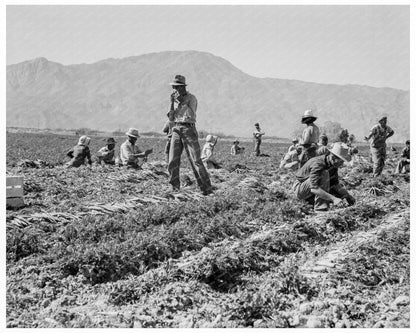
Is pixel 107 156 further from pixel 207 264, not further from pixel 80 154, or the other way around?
pixel 207 264

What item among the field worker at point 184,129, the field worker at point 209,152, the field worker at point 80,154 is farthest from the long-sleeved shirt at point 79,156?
the field worker at point 184,129

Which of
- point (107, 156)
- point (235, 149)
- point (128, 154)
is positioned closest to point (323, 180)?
point (128, 154)

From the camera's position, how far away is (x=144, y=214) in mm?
7652

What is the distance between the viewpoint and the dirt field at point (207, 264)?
4680mm

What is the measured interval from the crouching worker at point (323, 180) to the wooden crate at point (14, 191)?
4.22 metres

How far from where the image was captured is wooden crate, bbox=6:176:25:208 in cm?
845

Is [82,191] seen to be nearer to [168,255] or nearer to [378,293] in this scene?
[168,255]

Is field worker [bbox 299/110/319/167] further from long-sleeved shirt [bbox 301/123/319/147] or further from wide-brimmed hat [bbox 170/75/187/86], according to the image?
wide-brimmed hat [bbox 170/75/187/86]

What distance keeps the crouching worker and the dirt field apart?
20cm

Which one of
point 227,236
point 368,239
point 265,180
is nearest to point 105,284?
point 227,236

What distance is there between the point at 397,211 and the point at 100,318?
5744 mm

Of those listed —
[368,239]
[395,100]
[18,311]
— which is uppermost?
[395,100]

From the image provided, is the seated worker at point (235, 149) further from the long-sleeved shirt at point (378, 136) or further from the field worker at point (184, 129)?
the field worker at point (184, 129)

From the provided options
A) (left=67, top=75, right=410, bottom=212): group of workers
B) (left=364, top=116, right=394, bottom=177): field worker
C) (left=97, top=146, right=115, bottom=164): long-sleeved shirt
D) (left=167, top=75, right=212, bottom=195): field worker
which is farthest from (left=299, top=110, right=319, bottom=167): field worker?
(left=97, top=146, right=115, bottom=164): long-sleeved shirt
